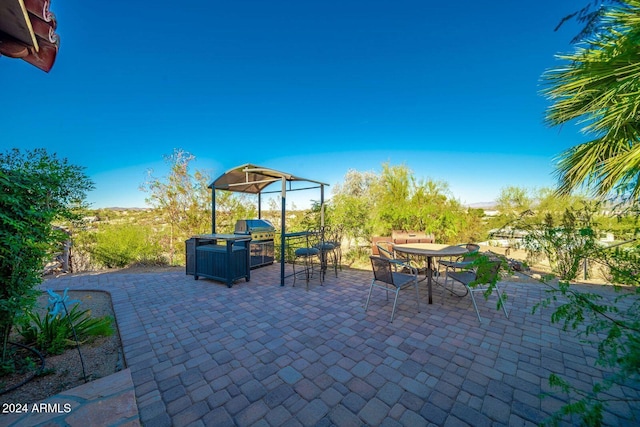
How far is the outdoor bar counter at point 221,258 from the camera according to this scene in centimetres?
432

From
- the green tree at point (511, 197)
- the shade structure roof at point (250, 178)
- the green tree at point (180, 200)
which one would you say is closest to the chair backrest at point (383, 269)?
the shade structure roof at point (250, 178)

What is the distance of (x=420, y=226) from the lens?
19.9 feet

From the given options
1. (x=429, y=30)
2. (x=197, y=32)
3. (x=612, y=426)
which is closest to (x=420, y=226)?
(x=612, y=426)

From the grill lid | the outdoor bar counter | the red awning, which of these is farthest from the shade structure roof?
the red awning

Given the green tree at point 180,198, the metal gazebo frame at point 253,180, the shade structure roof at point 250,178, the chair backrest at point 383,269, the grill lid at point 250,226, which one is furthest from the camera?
the green tree at point 180,198

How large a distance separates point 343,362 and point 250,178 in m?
4.86

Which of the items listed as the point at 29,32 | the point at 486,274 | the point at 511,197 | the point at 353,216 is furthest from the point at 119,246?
the point at 511,197

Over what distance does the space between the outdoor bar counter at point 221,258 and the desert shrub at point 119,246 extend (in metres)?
2.60

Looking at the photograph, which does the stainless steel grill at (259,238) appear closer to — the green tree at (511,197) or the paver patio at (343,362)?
the paver patio at (343,362)

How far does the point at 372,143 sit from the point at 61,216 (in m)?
11.5

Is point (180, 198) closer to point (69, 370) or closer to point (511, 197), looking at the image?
point (69, 370)

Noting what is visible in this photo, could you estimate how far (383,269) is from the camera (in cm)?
296

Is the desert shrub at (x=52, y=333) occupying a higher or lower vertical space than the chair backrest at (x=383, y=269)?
lower

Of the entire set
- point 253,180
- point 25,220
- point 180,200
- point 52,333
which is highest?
point 253,180
